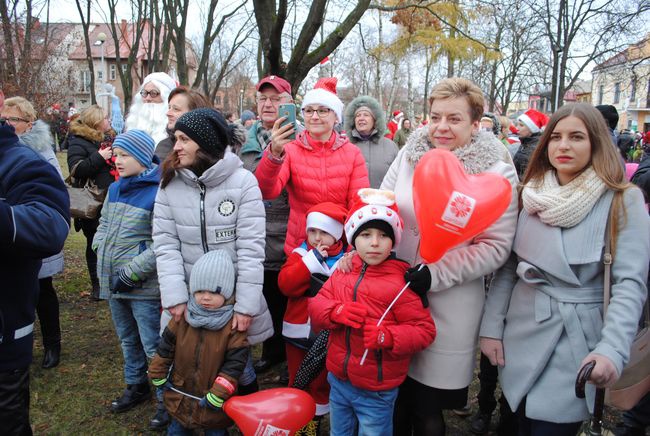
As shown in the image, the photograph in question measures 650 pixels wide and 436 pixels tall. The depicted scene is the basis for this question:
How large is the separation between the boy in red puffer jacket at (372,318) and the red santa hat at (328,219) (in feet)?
1.29

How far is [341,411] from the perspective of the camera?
8.31 ft

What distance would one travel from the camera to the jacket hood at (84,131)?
5117 mm

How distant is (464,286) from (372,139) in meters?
2.78

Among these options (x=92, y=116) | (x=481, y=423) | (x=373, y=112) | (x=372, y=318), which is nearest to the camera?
(x=372, y=318)

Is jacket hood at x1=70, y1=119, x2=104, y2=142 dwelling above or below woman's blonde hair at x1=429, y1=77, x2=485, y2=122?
below

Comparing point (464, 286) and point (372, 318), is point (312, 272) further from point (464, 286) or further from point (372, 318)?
point (464, 286)

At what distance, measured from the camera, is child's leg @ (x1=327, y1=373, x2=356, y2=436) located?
249 centimetres

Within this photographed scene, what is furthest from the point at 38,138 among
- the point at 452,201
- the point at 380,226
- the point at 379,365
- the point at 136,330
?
the point at 452,201

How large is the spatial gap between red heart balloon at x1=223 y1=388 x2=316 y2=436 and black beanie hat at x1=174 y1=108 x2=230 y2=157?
1.44m

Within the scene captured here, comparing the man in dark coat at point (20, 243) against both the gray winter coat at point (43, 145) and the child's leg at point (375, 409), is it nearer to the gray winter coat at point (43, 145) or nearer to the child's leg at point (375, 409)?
the child's leg at point (375, 409)

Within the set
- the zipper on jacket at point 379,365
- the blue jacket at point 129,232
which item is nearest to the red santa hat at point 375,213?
the zipper on jacket at point 379,365

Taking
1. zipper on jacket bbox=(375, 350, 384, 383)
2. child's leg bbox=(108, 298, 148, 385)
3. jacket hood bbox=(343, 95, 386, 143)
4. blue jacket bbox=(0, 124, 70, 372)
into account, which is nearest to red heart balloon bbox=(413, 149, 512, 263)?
zipper on jacket bbox=(375, 350, 384, 383)

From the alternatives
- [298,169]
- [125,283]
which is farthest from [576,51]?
[125,283]

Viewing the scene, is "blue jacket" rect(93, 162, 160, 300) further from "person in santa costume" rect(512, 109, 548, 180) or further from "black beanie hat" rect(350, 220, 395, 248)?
"person in santa costume" rect(512, 109, 548, 180)
